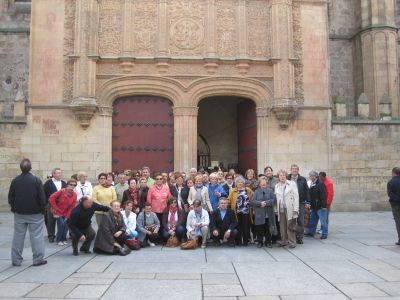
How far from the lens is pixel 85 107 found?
13945 millimetres

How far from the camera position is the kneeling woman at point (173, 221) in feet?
30.9

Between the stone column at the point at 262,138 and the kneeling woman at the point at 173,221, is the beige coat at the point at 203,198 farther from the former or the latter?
the stone column at the point at 262,138

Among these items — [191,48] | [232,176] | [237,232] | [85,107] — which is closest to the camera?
[237,232]

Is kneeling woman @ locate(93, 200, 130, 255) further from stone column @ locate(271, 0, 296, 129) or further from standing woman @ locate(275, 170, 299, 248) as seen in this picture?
stone column @ locate(271, 0, 296, 129)

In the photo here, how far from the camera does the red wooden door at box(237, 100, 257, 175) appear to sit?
51.4 feet

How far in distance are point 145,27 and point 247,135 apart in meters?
5.51

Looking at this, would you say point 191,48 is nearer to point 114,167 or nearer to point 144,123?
point 144,123

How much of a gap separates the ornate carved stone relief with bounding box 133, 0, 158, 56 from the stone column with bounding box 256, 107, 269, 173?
427cm

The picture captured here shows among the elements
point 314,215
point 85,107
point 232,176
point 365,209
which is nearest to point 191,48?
point 85,107

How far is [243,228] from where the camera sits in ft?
31.1

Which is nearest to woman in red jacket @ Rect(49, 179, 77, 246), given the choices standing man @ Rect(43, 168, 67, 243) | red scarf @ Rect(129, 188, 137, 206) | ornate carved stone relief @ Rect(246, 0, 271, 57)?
standing man @ Rect(43, 168, 67, 243)

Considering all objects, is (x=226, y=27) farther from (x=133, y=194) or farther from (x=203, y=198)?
(x=133, y=194)

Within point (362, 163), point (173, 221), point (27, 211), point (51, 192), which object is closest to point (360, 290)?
point (173, 221)

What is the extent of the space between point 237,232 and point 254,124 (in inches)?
277
